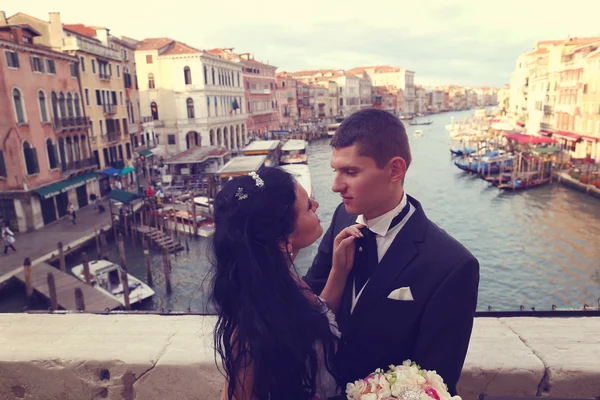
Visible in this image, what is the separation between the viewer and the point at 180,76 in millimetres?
32938

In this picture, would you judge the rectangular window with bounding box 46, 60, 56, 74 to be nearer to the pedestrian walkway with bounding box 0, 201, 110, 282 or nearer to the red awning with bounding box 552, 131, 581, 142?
the pedestrian walkway with bounding box 0, 201, 110, 282

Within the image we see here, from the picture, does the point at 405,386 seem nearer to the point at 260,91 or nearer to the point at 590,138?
the point at 590,138

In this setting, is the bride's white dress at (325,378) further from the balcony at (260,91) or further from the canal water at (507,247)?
the balcony at (260,91)

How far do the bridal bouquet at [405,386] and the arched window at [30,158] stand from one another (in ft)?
57.7

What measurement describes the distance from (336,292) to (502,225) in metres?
21.4

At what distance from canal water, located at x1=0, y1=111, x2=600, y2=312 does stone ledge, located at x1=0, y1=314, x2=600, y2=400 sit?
590 cm

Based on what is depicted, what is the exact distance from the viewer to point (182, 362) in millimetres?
1857

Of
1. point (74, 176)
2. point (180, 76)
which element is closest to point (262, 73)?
point (180, 76)

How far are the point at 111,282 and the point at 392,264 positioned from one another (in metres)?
Answer: 13.5

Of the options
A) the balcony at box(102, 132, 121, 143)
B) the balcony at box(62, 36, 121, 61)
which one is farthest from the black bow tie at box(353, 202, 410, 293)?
the balcony at box(102, 132, 121, 143)

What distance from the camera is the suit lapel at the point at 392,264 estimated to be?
1.46 m

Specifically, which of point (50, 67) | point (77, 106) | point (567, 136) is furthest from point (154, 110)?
point (567, 136)

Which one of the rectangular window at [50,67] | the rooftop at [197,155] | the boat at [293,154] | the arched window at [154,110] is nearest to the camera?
the rectangular window at [50,67]

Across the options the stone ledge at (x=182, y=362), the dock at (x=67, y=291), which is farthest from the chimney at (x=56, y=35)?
the stone ledge at (x=182, y=362)
